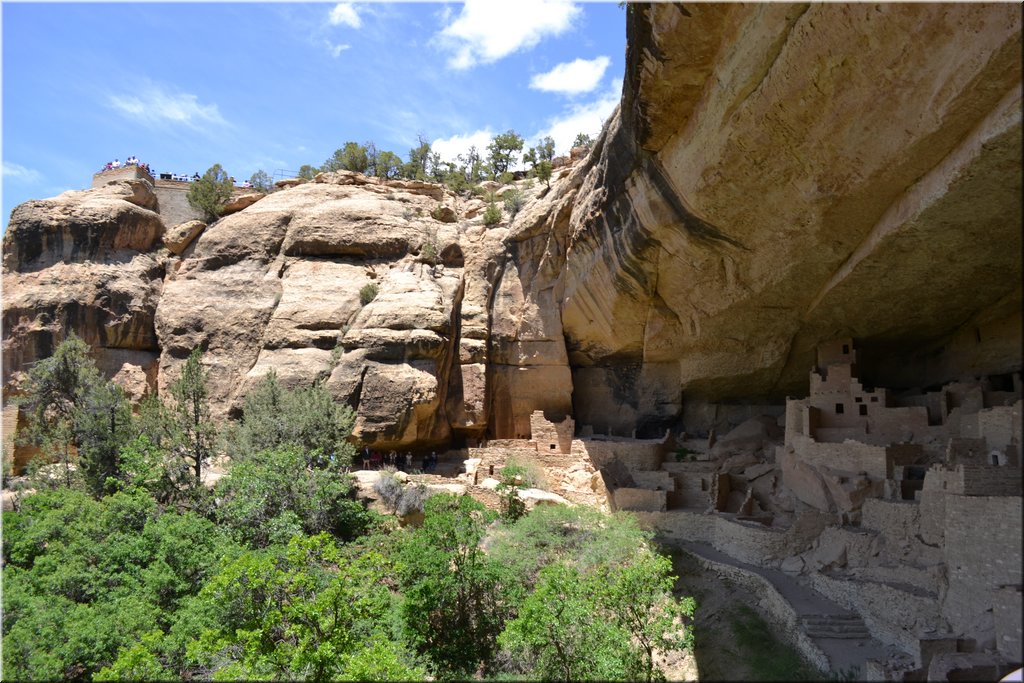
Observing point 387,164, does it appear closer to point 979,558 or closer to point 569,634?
point 569,634

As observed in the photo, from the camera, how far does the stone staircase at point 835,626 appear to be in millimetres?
11453

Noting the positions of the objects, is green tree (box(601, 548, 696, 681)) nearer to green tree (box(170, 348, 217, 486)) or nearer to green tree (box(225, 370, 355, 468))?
green tree (box(225, 370, 355, 468))

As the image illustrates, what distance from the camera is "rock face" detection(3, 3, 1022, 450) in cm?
1000

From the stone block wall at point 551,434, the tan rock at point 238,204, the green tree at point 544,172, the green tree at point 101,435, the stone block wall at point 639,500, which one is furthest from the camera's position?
the green tree at point 544,172

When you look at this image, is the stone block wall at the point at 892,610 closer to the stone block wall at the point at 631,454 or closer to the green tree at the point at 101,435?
the stone block wall at the point at 631,454

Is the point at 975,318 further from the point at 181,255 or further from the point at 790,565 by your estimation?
the point at 181,255

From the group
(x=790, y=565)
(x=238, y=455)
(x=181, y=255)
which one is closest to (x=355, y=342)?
(x=238, y=455)

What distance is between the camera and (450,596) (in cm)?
1448

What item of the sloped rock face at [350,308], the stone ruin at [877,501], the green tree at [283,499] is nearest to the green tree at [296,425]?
the green tree at [283,499]

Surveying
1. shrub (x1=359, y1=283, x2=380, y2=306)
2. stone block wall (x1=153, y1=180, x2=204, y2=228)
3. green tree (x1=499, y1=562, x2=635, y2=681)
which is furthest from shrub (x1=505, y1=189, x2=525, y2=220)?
green tree (x1=499, y1=562, x2=635, y2=681)

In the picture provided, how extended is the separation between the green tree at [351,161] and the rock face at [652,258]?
740 centimetres

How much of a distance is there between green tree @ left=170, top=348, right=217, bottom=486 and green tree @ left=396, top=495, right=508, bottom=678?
23.2ft

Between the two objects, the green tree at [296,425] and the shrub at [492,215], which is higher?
the shrub at [492,215]

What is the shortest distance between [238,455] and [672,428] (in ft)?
42.7
